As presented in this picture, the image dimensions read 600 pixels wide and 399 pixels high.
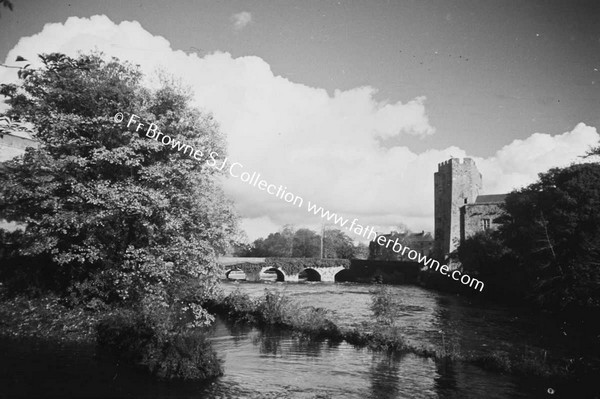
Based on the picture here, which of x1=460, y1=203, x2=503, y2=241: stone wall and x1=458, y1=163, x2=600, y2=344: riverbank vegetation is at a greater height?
x1=460, y1=203, x2=503, y2=241: stone wall

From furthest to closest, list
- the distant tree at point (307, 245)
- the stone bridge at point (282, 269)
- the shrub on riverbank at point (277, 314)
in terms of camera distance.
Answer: the distant tree at point (307, 245) → the stone bridge at point (282, 269) → the shrub on riverbank at point (277, 314)

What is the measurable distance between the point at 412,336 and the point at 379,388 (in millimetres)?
9114

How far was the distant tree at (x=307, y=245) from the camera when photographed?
102500 mm

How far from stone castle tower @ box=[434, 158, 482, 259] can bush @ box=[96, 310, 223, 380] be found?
2272 inches

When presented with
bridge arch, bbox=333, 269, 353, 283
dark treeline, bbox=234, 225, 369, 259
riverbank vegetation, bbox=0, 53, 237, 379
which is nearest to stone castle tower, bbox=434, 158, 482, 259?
bridge arch, bbox=333, 269, 353, 283

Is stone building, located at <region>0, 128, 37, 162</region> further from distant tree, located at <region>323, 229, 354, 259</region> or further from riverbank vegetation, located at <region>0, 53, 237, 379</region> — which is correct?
distant tree, located at <region>323, 229, 354, 259</region>

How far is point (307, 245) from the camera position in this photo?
348 ft

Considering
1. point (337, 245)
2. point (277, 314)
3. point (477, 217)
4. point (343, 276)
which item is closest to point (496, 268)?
point (477, 217)

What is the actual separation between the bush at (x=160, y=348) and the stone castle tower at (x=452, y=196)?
57699mm

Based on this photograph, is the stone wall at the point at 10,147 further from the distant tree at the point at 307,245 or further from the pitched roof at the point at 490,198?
the distant tree at the point at 307,245

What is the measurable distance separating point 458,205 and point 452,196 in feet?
6.10

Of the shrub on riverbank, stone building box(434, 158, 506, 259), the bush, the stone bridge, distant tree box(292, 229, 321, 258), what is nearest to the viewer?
the bush

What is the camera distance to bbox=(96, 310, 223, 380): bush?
1178 centimetres

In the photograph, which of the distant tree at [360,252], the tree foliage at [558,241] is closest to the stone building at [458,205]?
the tree foliage at [558,241]
